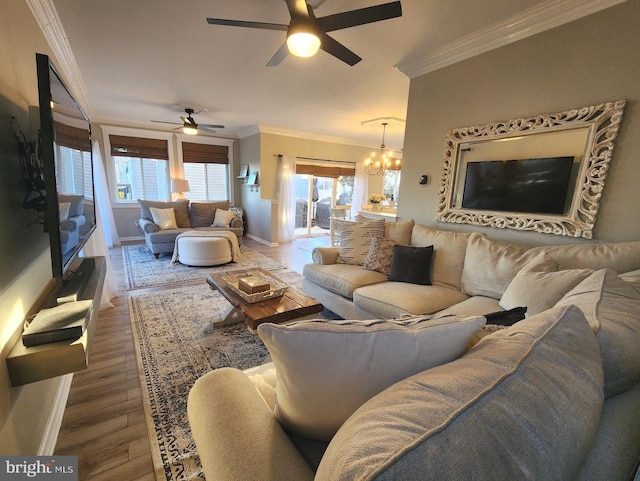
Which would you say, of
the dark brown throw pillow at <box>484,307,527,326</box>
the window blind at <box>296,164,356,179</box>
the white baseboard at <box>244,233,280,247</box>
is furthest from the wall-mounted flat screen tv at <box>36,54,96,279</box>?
the window blind at <box>296,164,356,179</box>

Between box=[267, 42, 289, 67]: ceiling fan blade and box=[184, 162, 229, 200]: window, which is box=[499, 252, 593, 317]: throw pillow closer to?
box=[267, 42, 289, 67]: ceiling fan blade

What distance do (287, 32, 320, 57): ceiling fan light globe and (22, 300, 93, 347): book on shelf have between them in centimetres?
188

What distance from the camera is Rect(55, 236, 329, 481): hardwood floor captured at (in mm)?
1302

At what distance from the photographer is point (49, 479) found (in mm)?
1016

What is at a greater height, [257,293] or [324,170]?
[324,170]

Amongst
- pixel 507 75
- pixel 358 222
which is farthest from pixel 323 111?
pixel 507 75

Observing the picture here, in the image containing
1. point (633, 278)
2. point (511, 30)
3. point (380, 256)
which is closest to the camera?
point (633, 278)

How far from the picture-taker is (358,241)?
293cm

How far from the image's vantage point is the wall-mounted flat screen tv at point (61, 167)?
1074 millimetres

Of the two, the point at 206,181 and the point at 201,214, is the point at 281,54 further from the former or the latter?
the point at 206,181

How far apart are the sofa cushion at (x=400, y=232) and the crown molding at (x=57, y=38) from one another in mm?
3113

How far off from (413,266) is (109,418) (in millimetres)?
2334

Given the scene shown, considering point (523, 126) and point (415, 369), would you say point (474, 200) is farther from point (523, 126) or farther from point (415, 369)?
point (415, 369)

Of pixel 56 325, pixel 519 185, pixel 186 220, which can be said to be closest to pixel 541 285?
pixel 519 185
